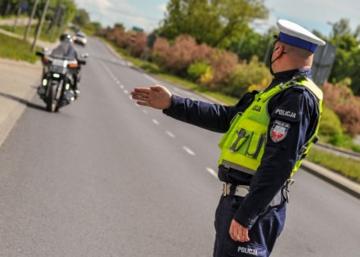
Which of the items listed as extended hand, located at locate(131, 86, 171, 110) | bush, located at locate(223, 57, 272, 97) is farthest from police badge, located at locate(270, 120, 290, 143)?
bush, located at locate(223, 57, 272, 97)

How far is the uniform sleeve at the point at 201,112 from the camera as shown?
4051 millimetres

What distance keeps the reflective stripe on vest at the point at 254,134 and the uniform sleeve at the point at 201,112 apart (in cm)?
40

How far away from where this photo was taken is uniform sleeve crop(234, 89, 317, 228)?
3355 mm

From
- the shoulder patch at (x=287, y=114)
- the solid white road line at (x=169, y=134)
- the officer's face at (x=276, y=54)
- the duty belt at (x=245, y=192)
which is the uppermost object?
the officer's face at (x=276, y=54)

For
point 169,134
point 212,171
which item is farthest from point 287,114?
point 169,134

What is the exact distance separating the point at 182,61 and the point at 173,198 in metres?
65.0

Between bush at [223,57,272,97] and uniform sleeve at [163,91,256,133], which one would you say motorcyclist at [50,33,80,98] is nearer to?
uniform sleeve at [163,91,256,133]

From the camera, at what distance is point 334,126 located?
3550 centimetres

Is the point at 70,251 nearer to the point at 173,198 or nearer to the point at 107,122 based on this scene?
the point at 173,198

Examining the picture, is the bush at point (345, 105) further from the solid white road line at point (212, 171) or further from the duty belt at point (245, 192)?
the duty belt at point (245, 192)

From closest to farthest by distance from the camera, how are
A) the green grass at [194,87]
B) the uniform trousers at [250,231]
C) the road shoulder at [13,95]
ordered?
the uniform trousers at [250,231], the road shoulder at [13,95], the green grass at [194,87]

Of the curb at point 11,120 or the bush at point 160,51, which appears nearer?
the curb at point 11,120

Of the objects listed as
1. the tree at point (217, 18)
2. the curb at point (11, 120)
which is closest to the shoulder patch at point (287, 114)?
the curb at point (11, 120)

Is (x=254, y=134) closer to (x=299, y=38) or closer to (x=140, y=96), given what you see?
(x=299, y=38)
